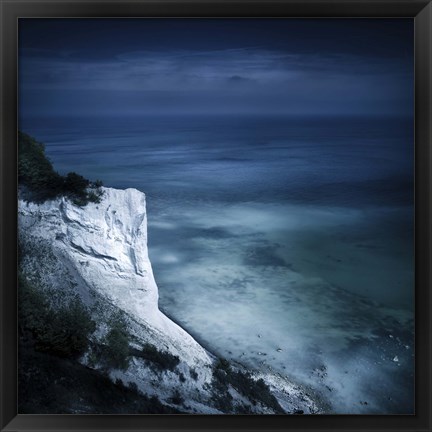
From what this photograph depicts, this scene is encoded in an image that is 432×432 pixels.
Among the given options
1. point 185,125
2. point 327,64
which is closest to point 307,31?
point 327,64

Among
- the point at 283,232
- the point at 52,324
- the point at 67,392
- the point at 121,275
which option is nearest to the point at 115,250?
the point at 121,275

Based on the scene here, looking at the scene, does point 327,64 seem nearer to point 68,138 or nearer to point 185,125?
point 185,125

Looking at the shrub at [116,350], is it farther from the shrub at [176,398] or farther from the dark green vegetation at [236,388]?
the dark green vegetation at [236,388]

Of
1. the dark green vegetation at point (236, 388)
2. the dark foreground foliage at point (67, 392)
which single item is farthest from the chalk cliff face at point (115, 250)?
the dark foreground foliage at point (67, 392)

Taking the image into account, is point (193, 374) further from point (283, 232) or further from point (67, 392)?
point (283, 232)

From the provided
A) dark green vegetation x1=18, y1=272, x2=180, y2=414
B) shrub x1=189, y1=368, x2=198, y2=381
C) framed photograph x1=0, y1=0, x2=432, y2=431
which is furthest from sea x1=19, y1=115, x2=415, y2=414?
dark green vegetation x1=18, y1=272, x2=180, y2=414
